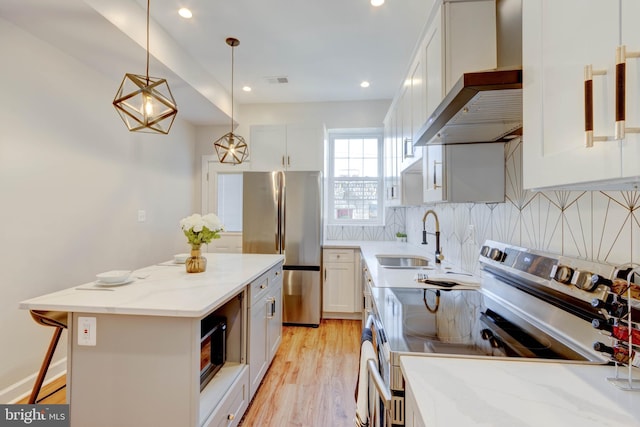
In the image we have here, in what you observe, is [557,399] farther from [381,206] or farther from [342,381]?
[381,206]

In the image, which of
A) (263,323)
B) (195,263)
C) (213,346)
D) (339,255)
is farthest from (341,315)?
(195,263)

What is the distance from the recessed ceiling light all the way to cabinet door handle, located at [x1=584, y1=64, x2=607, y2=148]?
2669mm

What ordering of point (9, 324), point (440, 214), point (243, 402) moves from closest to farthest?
point (243, 402), point (9, 324), point (440, 214)

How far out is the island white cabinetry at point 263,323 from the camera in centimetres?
192

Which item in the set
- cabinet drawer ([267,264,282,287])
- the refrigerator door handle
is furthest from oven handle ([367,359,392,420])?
the refrigerator door handle

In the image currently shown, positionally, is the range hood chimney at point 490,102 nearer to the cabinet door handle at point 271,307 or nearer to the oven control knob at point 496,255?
the oven control knob at point 496,255

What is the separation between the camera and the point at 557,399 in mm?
629

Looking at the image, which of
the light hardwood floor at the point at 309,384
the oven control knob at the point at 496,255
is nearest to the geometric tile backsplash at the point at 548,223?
the oven control knob at the point at 496,255

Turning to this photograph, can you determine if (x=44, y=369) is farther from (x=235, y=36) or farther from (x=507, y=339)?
(x=235, y=36)

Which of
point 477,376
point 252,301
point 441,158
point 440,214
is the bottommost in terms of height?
point 252,301

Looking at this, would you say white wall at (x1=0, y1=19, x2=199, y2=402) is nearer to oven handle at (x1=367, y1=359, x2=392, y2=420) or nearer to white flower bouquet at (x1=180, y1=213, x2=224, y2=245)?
white flower bouquet at (x1=180, y1=213, x2=224, y2=245)

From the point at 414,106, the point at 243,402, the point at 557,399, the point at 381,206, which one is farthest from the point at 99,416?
the point at 381,206

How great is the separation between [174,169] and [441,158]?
11.2ft

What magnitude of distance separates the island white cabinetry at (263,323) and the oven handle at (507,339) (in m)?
1.37
